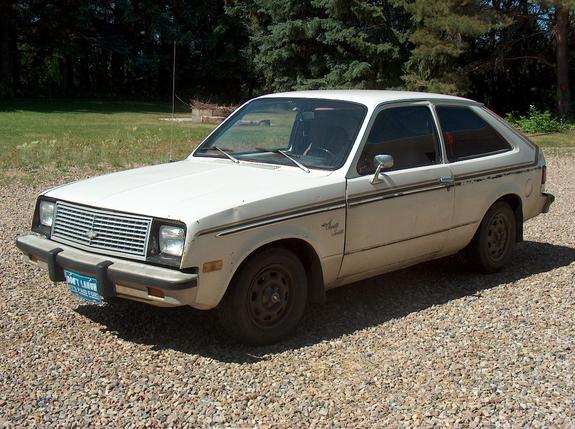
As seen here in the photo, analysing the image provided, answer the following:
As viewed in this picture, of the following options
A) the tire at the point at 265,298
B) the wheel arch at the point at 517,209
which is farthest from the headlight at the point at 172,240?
the wheel arch at the point at 517,209

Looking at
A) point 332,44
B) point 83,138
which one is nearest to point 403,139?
point 83,138

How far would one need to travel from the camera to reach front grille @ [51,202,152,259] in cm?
455

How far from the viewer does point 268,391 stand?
416cm

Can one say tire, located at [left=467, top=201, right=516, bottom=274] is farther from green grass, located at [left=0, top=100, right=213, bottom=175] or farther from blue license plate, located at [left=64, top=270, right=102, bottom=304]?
green grass, located at [left=0, top=100, right=213, bottom=175]

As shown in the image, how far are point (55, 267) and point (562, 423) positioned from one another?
3184mm

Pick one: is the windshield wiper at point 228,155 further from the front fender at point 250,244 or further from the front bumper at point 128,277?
the front bumper at point 128,277

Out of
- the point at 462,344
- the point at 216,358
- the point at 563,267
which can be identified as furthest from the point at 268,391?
the point at 563,267

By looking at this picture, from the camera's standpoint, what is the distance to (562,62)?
25.9 m

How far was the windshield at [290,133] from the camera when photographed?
5.48 metres

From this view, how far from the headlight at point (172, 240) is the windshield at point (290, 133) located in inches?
50.8

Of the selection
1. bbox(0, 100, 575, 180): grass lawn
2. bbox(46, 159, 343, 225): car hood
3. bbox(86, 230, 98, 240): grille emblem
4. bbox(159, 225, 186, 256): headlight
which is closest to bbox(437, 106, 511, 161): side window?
bbox(46, 159, 343, 225): car hood

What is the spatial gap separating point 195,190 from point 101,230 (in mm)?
651

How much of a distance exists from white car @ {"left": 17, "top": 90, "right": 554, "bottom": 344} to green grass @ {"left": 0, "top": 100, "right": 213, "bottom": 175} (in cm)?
751

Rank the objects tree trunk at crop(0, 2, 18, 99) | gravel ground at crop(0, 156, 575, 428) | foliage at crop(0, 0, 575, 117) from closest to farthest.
Answer: gravel ground at crop(0, 156, 575, 428), foliage at crop(0, 0, 575, 117), tree trunk at crop(0, 2, 18, 99)
